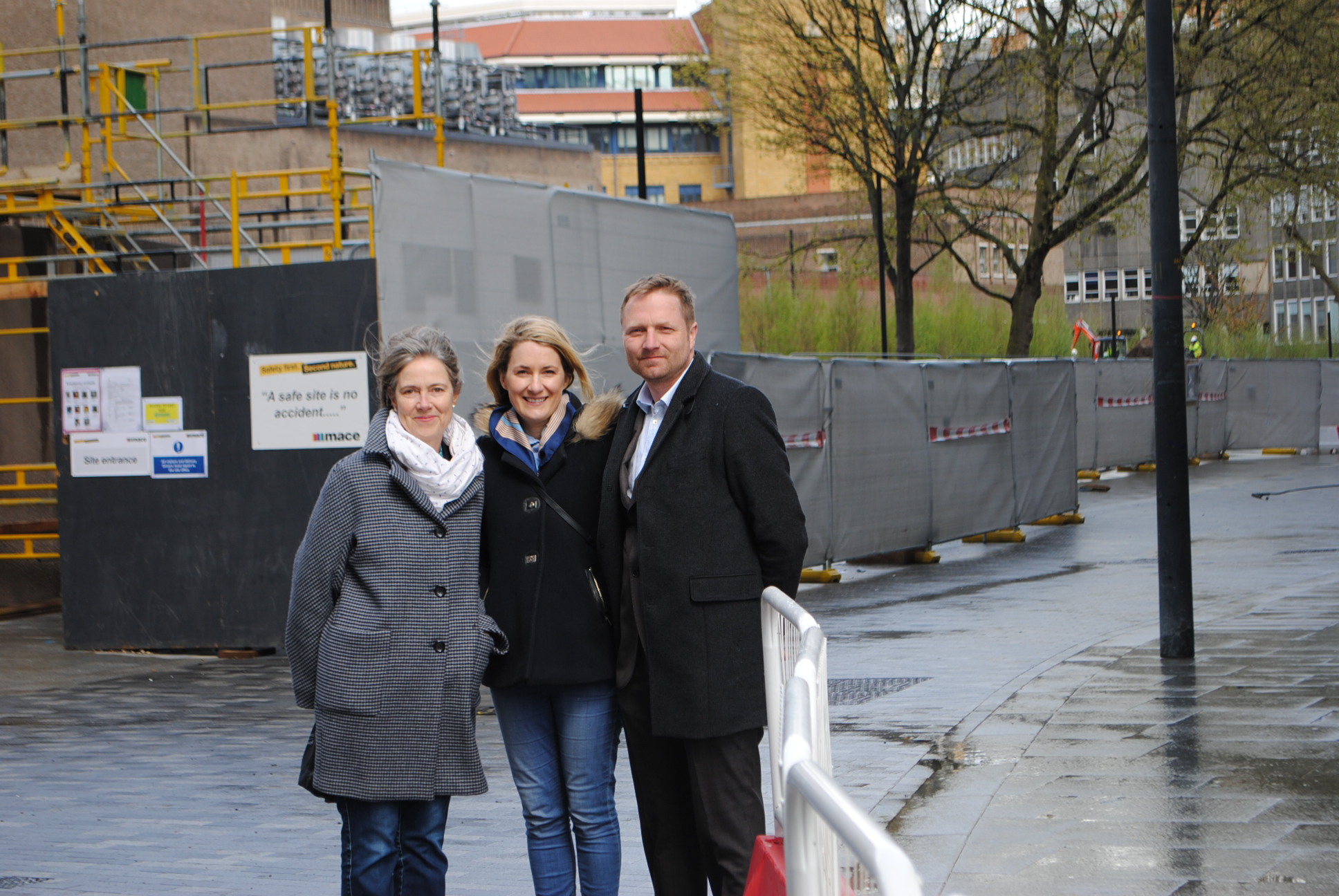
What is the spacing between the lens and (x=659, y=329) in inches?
163

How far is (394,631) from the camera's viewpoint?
4008 millimetres

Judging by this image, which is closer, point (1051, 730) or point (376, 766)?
→ point (376, 766)

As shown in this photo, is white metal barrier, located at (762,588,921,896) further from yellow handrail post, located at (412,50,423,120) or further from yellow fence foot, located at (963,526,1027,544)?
yellow fence foot, located at (963,526,1027,544)

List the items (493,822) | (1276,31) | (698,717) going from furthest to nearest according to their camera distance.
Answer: (1276,31), (493,822), (698,717)

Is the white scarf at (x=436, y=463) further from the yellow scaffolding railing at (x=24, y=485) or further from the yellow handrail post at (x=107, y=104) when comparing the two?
the yellow handrail post at (x=107, y=104)

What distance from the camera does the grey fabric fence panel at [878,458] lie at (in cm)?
1539

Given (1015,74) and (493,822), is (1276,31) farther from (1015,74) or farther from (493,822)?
(493,822)

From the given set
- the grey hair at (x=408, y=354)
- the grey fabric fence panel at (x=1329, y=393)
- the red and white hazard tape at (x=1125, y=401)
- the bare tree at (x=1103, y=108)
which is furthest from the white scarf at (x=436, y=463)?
the grey fabric fence panel at (x=1329, y=393)

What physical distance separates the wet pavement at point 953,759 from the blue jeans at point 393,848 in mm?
1216

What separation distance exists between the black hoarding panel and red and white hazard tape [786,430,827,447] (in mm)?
4818

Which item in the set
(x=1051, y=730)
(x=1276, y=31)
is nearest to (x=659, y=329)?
(x=1051, y=730)

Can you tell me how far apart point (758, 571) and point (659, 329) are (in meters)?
0.69

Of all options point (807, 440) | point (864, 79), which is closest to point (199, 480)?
point (807, 440)

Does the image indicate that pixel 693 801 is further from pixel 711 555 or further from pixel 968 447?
pixel 968 447
